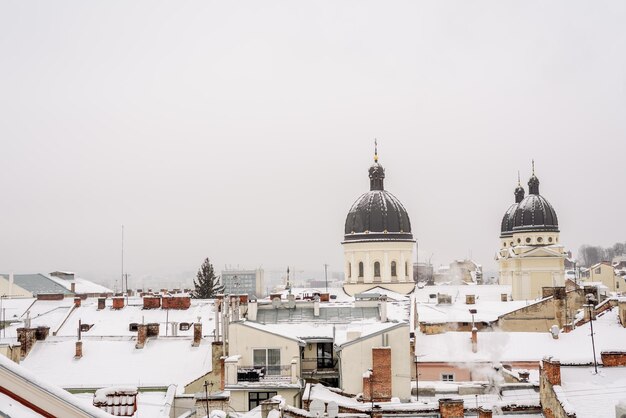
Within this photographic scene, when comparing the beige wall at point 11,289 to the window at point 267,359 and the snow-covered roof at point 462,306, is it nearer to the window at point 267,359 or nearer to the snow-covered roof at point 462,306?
the snow-covered roof at point 462,306

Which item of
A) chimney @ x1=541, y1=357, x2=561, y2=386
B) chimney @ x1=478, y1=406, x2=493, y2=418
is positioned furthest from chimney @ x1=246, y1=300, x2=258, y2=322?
chimney @ x1=478, y1=406, x2=493, y2=418

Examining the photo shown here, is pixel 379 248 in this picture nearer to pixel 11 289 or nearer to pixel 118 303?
pixel 118 303

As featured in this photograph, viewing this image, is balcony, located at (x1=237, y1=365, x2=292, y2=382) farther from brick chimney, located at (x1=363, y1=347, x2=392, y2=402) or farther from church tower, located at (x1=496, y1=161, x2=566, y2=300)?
church tower, located at (x1=496, y1=161, x2=566, y2=300)

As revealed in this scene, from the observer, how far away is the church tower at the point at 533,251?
95.9 meters

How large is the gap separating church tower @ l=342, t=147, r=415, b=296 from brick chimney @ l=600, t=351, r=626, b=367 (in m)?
52.3

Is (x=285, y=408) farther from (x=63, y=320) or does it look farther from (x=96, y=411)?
(x=63, y=320)

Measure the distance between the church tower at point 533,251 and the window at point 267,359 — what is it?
2333 inches

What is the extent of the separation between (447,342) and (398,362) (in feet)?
53.6

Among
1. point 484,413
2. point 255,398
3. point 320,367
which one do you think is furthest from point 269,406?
point 320,367

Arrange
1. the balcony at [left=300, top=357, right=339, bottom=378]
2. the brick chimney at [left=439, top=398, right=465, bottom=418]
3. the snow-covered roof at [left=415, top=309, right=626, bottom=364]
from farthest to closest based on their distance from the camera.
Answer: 1. the snow-covered roof at [left=415, top=309, right=626, bottom=364]
2. the balcony at [left=300, top=357, right=339, bottom=378]
3. the brick chimney at [left=439, top=398, right=465, bottom=418]

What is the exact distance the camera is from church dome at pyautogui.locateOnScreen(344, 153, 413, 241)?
82750 millimetres

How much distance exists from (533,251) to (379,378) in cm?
6372

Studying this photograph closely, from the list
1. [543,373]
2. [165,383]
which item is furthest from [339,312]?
[543,373]

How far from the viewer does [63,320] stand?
2112 inches
